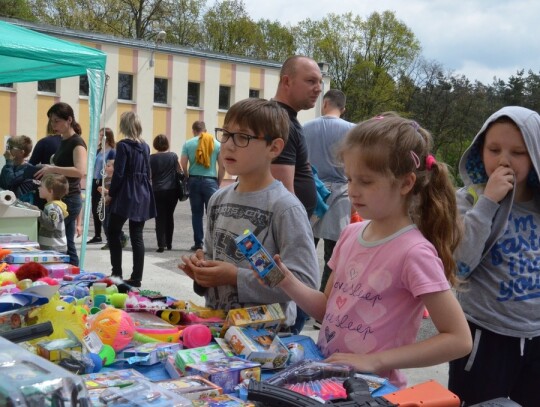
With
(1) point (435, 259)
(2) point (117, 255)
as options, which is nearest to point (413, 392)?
(1) point (435, 259)

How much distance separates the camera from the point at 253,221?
7.04 feet

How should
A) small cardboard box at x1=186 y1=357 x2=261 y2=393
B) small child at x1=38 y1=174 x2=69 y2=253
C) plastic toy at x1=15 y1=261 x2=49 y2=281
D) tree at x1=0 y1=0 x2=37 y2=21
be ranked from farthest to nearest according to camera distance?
tree at x1=0 y1=0 x2=37 y2=21
small child at x1=38 y1=174 x2=69 y2=253
plastic toy at x1=15 y1=261 x2=49 y2=281
small cardboard box at x1=186 y1=357 x2=261 y2=393

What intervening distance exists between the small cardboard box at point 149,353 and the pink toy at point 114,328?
0.04 meters

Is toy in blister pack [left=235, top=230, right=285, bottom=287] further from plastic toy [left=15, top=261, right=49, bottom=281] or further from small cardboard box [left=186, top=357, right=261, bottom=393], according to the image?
plastic toy [left=15, top=261, right=49, bottom=281]

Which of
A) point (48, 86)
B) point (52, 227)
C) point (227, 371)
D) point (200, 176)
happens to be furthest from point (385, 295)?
point (48, 86)

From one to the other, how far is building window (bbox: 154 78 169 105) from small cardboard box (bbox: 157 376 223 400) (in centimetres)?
2568

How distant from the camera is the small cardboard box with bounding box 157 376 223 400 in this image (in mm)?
1332

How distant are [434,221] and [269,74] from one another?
27.4 m

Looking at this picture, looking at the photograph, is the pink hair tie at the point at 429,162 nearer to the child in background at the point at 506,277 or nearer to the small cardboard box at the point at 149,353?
the child in background at the point at 506,277

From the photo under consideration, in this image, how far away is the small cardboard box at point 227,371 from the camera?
56.9 inches

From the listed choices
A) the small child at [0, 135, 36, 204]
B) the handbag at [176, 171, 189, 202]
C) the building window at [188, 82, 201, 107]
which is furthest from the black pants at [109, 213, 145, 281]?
the building window at [188, 82, 201, 107]

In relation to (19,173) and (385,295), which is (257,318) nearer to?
(385,295)

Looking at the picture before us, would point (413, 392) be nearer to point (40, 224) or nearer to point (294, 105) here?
point (294, 105)

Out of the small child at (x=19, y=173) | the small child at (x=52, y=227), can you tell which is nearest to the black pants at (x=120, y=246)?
the small child at (x=19, y=173)
